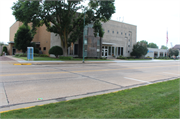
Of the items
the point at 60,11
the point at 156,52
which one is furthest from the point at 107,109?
the point at 156,52

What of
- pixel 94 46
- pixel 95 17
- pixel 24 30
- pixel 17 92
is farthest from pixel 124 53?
pixel 17 92

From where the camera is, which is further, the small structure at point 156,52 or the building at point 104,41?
the small structure at point 156,52

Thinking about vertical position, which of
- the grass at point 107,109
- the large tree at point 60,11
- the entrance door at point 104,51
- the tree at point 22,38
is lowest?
the grass at point 107,109

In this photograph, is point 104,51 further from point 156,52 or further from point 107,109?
point 156,52

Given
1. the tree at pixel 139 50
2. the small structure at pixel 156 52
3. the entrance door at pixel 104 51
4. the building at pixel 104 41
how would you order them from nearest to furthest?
the building at pixel 104 41, the entrance door at pixel 104 51, the tree at pixel 139 50, the small structure at pixel 156 52

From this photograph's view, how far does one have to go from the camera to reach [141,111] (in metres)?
3.79

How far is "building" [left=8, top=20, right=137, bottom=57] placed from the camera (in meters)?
33.7

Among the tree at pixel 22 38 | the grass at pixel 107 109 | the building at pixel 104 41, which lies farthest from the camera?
the tree at pixel 22 38

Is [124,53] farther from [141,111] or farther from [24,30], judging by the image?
[141,111]

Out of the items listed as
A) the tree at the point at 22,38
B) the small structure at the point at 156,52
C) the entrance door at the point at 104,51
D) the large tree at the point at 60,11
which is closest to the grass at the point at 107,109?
the large tree at the point at 60,11

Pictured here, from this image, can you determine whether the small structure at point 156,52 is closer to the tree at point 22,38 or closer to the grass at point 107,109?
the tree at point 22,38

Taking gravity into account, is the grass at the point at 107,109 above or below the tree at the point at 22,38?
below

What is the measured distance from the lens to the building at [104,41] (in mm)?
33719

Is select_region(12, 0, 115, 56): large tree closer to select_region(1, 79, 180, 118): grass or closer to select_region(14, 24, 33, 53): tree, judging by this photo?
select_region(14, 24, 33, 53): tree
